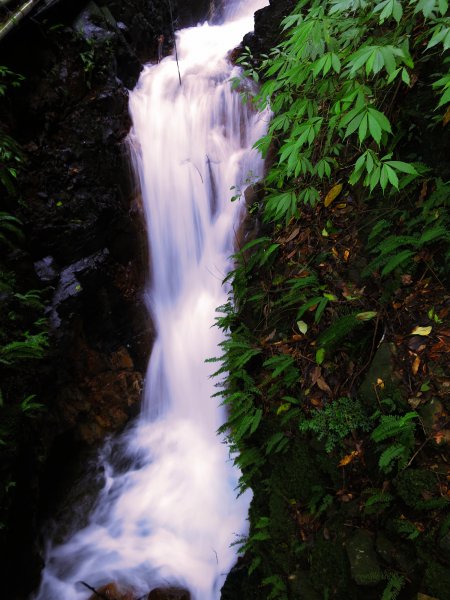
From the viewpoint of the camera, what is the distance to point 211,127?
347 inches

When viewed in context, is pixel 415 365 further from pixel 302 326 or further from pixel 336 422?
pixel 302 326

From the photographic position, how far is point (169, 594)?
4570 mm

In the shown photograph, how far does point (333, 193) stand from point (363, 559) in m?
3.61

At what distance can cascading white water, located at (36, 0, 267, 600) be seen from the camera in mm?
5082

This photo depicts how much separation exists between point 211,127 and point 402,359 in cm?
785

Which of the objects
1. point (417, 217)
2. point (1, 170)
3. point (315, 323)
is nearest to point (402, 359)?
point (315, 323)

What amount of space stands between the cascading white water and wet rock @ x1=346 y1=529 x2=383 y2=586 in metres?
2.97

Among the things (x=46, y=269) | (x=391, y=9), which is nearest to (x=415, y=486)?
(x=391, y=9)

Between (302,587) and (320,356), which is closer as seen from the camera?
(302,587)

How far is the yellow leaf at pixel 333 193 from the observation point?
14.0 ft

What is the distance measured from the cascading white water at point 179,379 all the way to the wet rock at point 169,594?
11cm

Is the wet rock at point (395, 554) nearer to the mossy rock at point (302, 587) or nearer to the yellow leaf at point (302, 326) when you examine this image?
the mossy rock at point (302, 587)

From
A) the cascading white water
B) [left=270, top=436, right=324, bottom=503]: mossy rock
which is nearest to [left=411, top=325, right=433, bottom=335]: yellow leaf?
[left=270, top=436, right=324, bottom=503]: mossy rock

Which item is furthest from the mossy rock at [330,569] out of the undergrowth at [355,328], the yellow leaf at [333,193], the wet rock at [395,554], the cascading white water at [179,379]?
the yellow leaf at [333,193]
